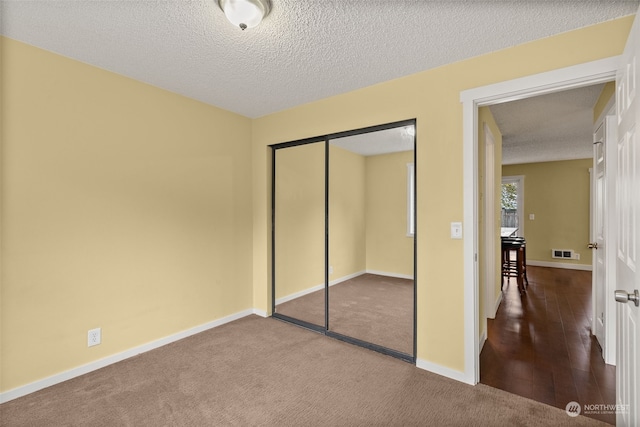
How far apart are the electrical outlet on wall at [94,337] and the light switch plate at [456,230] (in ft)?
9.52

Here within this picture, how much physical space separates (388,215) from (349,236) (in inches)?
22.7

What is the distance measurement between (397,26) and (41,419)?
3244 mm

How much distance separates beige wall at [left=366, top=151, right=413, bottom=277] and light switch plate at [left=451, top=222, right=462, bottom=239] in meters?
0.49

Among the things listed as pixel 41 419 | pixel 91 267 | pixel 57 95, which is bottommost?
pixel 41 419

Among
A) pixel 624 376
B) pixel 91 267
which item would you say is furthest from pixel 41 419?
pixel 624 376

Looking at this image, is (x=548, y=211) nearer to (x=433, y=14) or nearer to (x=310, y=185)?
A: (x=310, y=185)

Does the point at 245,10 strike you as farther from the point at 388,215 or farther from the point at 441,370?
the point at 441,370

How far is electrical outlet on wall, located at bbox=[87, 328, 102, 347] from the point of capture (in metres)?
2.40

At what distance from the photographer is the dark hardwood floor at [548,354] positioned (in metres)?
2.16

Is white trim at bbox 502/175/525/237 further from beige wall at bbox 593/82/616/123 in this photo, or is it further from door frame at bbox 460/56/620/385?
door frame at bbox 460/56/620/385

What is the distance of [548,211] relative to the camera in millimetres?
6910

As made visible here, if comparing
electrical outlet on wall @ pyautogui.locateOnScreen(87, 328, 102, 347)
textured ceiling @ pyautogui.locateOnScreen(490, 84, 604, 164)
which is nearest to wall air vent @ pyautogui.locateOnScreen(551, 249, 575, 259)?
textured ceiling @ pyautogui.locateOnScreen(490, 84, 604, 164)

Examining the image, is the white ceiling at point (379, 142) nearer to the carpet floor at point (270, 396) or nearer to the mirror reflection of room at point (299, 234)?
the mirror reflection of room at point (299, 234)

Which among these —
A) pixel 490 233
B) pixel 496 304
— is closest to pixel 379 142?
pixel 490 233
